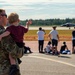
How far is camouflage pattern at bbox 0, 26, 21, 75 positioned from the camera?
15.9ft

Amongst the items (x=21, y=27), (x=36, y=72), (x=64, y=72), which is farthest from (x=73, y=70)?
(x=21, y=27)

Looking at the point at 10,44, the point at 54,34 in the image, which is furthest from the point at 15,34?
the point at 54,34

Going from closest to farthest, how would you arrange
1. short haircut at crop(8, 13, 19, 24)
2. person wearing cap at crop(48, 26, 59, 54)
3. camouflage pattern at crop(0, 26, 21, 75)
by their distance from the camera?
camouflage pattern at crop(0, 26, 21, 75)
short haircut at crop(8, 13, 19, 24)
person wearing cap at crop(48, 26, 59, 54)

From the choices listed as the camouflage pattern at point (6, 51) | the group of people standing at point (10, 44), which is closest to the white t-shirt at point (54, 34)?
the group of people standing at point (10, 44)

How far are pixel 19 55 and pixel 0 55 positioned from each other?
29 cm

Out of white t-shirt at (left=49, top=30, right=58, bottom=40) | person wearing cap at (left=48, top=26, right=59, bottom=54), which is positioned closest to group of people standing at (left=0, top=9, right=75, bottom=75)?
person wearing cap at (left=48, top=26, right=59, bottom=54)

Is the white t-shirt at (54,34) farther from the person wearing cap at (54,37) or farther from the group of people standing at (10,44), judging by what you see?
the group of people standing at (10,44)

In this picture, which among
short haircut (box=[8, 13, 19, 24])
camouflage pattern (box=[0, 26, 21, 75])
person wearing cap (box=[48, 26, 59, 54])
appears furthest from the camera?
person wearing cap (box=[48, 26, 59, 54])

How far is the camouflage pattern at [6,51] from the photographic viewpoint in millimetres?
4836

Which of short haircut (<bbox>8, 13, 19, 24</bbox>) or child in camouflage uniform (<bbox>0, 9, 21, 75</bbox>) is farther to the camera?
short haircut (<bbox>8, 13, 19, 24</bbox>)

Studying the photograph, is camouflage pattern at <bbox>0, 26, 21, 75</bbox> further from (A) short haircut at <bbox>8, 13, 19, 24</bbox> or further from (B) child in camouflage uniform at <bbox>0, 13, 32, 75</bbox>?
(A) short haircut at <bbox>8, 13, 19, 24</bbox>

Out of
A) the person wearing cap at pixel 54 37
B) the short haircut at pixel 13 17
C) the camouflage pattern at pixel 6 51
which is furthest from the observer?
the person wearing cap at pixel 54 37

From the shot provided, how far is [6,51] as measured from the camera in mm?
4926

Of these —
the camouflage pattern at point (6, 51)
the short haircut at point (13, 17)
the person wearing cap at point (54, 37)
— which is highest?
the short haircut at point (13, 17)
